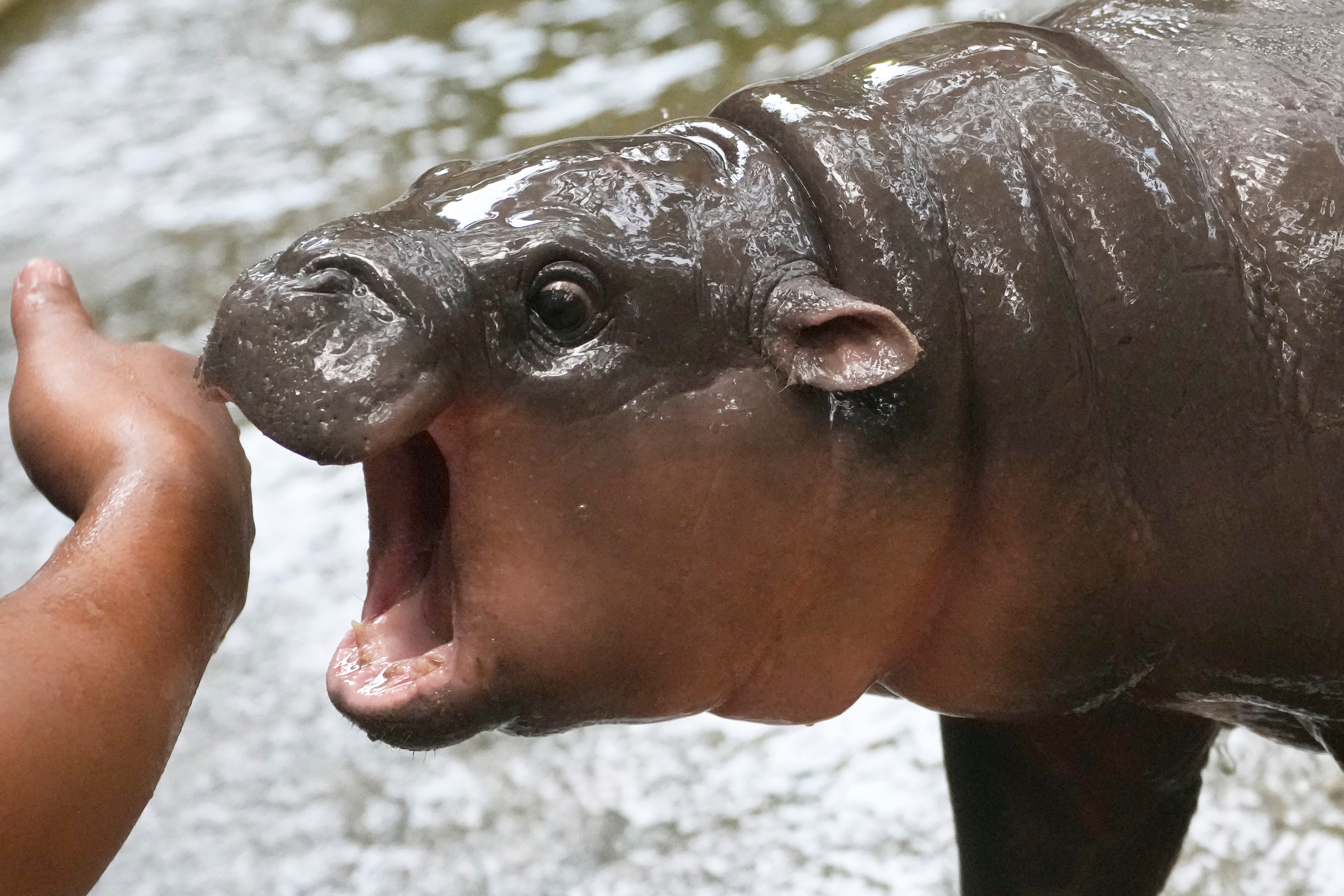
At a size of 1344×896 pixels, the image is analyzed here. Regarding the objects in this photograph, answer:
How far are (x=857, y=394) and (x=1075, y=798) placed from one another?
634mm

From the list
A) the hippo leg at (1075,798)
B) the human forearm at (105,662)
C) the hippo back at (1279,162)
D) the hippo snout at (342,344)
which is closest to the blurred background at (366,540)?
the hippo back at (1279,162)

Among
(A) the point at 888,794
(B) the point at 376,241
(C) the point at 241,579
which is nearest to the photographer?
(B) the point at 376,241

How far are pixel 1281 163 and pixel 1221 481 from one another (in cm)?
27

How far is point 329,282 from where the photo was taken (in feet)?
3.84

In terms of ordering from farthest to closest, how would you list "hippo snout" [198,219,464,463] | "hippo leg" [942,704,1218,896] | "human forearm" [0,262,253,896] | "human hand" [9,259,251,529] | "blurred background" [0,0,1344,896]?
"blurred background" [0,0,1344,896], "hippo leg" [942,704,1218,896], "human hand" [9,259,251,529], "human forearm" [0,262,253,896], "hippo snout" [198,219,464,463]

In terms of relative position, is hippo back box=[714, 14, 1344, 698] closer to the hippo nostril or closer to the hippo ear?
the hippo ear

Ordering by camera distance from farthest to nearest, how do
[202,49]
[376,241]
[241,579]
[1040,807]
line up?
[202,49] → [1040,807] → [241,579] → [376,241]

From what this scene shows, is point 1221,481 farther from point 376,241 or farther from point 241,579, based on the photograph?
point 241,579

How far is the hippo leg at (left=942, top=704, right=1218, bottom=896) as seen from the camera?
63.6 inches

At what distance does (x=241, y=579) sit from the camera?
5.02 feet

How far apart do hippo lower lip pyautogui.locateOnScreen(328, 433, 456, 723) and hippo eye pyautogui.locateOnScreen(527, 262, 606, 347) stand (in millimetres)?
159

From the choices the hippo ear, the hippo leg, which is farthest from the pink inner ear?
the hippo leg

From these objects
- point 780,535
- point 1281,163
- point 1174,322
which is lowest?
point 780,535

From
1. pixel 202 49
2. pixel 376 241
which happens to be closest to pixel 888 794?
pixel 376 241
